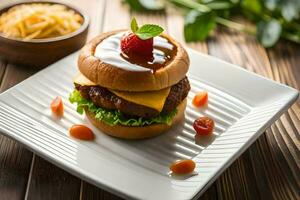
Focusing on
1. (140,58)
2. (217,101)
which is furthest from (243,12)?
(140,58)

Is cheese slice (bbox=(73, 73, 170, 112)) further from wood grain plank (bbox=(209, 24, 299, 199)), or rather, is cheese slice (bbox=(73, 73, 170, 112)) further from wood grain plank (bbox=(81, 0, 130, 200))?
wood grain plank (bbox=(81, 0, 130, 200))

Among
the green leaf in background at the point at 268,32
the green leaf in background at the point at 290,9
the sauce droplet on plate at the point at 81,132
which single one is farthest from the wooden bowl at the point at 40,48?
the green leaf in background at the point at 290,9

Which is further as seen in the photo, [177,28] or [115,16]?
[115,16]

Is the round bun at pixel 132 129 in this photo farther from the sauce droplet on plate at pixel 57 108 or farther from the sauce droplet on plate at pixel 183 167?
the sauce droplet on plate at pixel 183 167

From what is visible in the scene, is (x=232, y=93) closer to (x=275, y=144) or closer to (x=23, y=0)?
(x=275, y=144)

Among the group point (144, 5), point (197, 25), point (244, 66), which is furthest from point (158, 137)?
point (144, 5)

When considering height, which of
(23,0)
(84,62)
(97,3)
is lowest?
(97,3)

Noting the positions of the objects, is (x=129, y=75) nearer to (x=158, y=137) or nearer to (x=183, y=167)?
(x=158, y=137)
